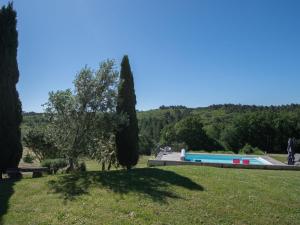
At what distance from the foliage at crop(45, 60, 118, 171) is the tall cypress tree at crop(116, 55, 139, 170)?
1344 mm

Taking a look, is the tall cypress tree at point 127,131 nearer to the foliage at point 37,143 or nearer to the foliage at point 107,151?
the foliage at point 107,151

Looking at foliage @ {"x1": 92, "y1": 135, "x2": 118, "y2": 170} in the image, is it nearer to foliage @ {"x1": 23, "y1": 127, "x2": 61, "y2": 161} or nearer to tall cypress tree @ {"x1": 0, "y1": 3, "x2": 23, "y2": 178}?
tall cypress tree @ {"x1": 0, "y1": 3, "x2": 23, "y2": 178}

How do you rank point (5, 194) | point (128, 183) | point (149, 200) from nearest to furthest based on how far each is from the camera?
point (149, 200), point (5, 194), point (128, 183)

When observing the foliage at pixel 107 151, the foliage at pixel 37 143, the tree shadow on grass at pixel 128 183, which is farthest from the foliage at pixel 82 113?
the foliage at pixel 37 143

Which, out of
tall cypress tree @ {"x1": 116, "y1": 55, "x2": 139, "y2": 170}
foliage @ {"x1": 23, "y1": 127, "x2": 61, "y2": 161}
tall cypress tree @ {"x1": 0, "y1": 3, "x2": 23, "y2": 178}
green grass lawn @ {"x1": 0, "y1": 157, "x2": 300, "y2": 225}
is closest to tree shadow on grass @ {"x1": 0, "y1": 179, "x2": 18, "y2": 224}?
green grass lawn @ {"x1": 0, "y1": 157, "x2": 300, "y2": 225}

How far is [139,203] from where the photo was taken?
885 cm

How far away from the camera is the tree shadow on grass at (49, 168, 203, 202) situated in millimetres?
9953

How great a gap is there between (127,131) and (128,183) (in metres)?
5.57

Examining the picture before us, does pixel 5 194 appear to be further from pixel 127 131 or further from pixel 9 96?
pixel 127 131

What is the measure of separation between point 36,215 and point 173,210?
386 centimetres

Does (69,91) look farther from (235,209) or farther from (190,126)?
(190,126)

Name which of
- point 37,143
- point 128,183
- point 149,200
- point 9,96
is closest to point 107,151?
point 9,96

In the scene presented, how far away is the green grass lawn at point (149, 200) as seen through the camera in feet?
26.2

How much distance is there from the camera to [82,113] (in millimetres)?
14883
